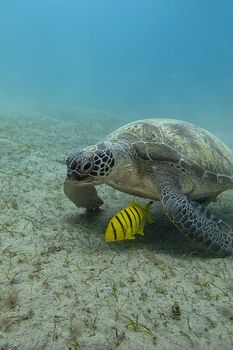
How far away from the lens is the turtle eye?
12.1 ft

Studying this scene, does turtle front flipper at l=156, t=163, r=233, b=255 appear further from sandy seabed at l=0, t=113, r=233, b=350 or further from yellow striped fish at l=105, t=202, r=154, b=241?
yellow striped fish at l=105, t=202, r=154, b=241

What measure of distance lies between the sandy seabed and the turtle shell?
3.21 feet

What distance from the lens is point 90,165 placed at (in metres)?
3.71

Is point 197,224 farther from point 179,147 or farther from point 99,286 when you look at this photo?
point 99,286

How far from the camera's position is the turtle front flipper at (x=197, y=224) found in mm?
3588

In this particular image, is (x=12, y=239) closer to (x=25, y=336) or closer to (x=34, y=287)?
(x=34, y=287)

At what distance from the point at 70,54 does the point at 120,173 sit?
111736 millimetres

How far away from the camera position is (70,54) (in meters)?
107

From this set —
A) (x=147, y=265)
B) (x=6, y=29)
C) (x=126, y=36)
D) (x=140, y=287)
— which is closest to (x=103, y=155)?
(x=147, y=265)

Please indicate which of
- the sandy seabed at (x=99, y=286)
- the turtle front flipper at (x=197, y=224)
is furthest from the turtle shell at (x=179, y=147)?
the sandy seabed at (x=99, y=286)

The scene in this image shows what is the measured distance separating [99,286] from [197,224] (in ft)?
4.74

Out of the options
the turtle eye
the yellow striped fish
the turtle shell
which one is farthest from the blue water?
the yellow striped fish

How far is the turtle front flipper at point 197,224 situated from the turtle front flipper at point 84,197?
117cm

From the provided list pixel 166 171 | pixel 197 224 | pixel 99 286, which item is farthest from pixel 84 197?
pixel 99 286
